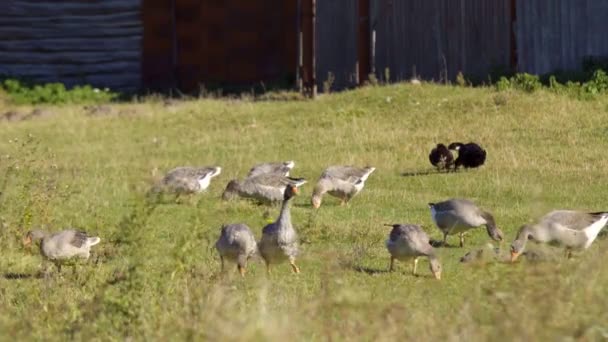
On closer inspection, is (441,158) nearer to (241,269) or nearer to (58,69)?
(241,269)

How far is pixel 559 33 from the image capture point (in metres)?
24.8

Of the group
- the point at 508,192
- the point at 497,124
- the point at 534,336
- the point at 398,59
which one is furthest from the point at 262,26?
the point at 534,336

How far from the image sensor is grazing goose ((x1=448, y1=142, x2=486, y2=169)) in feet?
62.8

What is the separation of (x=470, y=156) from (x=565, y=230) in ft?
21.3

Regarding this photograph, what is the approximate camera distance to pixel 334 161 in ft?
67.7

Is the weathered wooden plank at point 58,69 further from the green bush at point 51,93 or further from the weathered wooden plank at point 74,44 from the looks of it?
the green bush at point 51,93

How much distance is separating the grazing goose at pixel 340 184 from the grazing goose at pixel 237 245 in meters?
4.23

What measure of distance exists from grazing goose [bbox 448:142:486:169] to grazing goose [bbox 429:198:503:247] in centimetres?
498

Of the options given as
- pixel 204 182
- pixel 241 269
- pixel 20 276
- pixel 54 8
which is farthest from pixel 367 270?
pixel 54 8

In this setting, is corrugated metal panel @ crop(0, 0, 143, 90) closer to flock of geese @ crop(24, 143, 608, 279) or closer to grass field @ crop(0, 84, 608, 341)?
grass field @ crop(0, 84, 608, 341)

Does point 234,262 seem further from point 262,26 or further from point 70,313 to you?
point 262,26

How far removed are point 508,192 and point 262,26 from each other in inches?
571

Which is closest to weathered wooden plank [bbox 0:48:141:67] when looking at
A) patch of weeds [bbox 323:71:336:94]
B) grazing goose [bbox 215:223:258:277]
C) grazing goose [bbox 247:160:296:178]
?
patch of weeds [bbox 323:71:336:94]

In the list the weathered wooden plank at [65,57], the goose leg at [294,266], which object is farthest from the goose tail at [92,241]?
the weathered wooden plank at [65,57]
